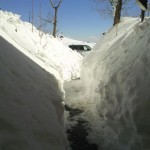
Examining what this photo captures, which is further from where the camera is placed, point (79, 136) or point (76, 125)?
point (76, 125)

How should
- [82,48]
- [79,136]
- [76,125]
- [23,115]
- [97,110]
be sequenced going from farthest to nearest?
[82,48]
[97,110]
[76,125]
[79,136]
[23,115]

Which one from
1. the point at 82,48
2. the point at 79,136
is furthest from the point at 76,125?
the point at 82,48

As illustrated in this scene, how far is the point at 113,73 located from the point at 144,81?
170 cm

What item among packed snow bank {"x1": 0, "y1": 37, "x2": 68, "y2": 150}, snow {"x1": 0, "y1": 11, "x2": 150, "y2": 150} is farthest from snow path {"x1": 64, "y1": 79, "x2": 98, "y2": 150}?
packed snow bank {"x1": 0, "y1": 37, "x2": 68, "y2": 150}

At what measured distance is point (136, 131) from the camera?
14.3ft

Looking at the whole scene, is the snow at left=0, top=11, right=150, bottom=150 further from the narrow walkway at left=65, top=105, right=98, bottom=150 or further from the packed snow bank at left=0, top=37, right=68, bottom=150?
the narrow walkway at left=65, top=105, right=98, bottom=150

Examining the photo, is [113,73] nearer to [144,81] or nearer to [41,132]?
[144,81]

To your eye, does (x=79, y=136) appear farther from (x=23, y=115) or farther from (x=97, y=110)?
(x=23, y=115)

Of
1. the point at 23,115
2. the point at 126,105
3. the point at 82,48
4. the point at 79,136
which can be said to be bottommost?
the point at 82,48

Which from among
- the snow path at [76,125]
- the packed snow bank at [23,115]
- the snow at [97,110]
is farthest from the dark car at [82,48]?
→ the packed snow bank at [23,115]

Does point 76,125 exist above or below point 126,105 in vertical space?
below

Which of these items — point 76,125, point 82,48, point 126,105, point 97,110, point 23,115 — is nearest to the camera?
point 23,115

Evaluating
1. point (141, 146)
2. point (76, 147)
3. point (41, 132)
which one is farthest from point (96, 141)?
point (41, 132)

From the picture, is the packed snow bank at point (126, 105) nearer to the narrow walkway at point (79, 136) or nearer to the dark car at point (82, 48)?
the narrow walkway at point (79, 136)
